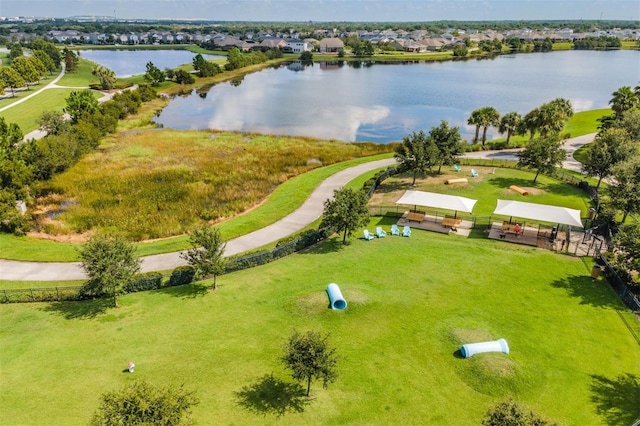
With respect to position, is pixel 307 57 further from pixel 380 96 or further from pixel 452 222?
pixel 452 222

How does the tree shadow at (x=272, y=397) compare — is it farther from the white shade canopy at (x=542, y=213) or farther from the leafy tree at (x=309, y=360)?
the white shade canopy at (x=542, y=213)

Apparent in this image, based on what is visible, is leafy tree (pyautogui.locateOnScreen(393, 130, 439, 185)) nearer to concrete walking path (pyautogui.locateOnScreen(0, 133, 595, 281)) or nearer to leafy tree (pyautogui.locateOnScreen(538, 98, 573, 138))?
concrete walking path (pyautogui.locateOnScreen(0, 133, 595, 281))

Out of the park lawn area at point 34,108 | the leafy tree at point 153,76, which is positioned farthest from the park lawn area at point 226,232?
the leafy tree at point 153,76

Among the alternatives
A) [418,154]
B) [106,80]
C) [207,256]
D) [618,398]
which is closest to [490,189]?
[418,154]

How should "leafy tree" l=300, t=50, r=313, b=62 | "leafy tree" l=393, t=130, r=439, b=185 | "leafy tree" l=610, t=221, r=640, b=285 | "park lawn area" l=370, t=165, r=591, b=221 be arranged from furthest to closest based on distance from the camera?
1. "leafy tree" l=300, t=50, r=313, b=62
2. "leafy tree" l=393, t=130, r=439, b=185
3. "park lawn area" l=370, t=165, r=591, b=221
4. "leafy tree" l=610, t=221, r=640, b=285

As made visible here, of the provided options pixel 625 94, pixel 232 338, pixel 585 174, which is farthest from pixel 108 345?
pixel 625 94

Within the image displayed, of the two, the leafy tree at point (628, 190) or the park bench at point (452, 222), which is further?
the park bench at point (452, 222)

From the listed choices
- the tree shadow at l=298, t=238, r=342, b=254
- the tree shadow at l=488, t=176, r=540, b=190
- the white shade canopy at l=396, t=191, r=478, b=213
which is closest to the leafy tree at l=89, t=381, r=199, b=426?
the tree shadow at l=298, t=238, r=342, b=254
